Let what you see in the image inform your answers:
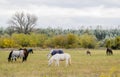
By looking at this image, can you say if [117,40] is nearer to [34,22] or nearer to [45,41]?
[45,41]

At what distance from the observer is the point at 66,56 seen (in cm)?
2383

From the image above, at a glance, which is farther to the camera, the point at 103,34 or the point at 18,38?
the point at 103,34

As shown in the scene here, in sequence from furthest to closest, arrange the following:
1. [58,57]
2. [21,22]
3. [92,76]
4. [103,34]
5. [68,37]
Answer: [103,34] < [21,22] < [68,37] < [58,57] < [92,76]

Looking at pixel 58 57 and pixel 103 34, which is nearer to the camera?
pixel 58 57

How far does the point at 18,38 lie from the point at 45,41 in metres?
8.48

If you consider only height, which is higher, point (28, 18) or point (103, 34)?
point (28, 18)

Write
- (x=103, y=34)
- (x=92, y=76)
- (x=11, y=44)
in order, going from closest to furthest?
(x=92, y=76) < (x=11, y=44) < (x=103, y=34)

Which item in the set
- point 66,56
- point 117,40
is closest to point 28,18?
point 117,40

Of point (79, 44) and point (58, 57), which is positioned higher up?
point (58, 57)

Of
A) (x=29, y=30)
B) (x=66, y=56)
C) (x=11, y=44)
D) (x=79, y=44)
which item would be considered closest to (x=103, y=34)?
(x=29, y=30)

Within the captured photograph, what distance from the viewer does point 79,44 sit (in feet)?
Answer: 321

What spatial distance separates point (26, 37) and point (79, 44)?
16723mm

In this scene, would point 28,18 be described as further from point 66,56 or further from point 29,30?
point 66,56

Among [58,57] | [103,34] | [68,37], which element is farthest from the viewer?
[103,34]
